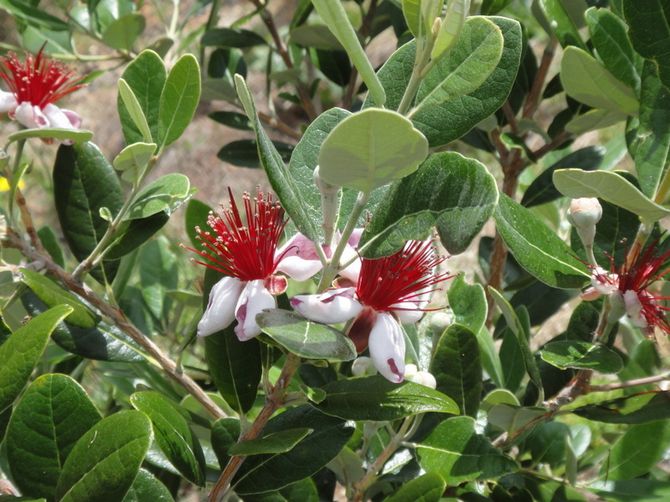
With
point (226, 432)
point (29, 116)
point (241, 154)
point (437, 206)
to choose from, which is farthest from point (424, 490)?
point (241, 154)

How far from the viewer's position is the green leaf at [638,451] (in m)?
1.29

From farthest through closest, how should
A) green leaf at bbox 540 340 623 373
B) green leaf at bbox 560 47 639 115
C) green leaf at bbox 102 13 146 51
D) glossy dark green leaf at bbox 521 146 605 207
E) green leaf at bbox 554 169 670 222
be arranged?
green leaf at bbox 102 13 146 51
glossy dark green leaf at bbox 521 146 605 207
green leaf at bbox 560 47 639 115
green leaf at bbox 540 340 623 373
green leaf at bbox 554 169 670 222

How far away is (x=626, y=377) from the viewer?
4.92ft

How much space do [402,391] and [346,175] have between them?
0.93 ft

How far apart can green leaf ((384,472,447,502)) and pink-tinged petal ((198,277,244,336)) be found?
280mm

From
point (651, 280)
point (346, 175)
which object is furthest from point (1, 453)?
point (651, 280)

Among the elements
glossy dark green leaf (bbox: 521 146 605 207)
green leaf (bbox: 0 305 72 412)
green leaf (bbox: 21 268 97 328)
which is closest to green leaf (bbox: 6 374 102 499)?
green leaf (bbox: 0 305 72 412)

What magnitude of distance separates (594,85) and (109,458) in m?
0.76

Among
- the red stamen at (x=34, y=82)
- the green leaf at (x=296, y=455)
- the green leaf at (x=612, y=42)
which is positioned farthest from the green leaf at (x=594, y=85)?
the red stamen at (x=34, y=82)

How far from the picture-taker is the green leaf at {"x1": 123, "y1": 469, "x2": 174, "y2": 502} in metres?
0.93

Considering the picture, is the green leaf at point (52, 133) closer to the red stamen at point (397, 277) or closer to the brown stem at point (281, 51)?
the red stamen at point (397, 277)

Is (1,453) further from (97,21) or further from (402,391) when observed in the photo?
(97,21)

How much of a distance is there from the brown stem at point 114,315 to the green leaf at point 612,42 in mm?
672

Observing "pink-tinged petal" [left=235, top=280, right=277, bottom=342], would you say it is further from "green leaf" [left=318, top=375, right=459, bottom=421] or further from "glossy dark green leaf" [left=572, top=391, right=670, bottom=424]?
"glossy dark green leaf" [left=572, top=391, right=670, bottom=424]
